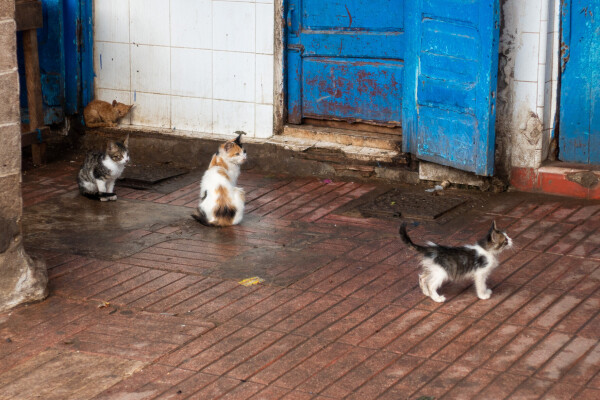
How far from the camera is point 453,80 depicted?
9000 mm

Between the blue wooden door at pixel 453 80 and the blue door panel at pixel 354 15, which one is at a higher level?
the blue door panel at pixel 354 15

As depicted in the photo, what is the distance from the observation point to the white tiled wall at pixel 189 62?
10273 mm

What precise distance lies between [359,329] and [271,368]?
83 centimetres

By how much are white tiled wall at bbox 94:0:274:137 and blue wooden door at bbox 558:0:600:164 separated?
3.29 metres

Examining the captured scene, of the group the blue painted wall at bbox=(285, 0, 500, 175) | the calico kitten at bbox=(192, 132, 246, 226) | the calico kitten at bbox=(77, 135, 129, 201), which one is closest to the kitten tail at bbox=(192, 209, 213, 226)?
the calico kitten at bbox=(192, 132, 246, 226)

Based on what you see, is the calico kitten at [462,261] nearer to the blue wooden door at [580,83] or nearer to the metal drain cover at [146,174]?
the blue wooden door at [580,83]

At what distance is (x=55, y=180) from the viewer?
10.2 metres

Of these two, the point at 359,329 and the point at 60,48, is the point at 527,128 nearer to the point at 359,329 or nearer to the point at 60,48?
the point at 359,329

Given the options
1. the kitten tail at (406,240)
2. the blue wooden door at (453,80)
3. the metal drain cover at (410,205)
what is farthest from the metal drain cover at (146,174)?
the kitten tail at (406,240)

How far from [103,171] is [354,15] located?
128 inches

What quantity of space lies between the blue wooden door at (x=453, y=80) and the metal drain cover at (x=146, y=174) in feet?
9.50

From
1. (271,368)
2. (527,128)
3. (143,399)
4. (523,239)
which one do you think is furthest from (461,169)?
(143,399)

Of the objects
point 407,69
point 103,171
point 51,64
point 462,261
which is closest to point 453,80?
point 407,69

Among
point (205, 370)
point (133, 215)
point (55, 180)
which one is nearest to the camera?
point (205, 370)
